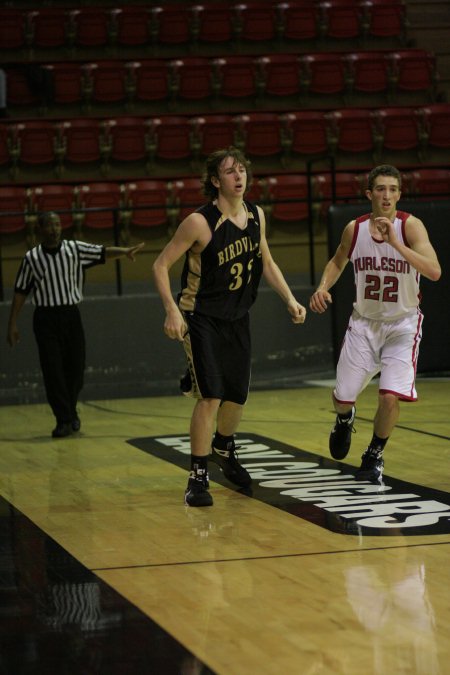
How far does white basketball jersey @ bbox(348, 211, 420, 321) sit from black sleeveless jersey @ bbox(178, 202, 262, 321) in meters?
0.68

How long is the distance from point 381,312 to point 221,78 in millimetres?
10262

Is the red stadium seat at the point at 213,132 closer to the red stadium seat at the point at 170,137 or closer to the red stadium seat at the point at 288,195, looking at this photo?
the red stadium seat at the point at 170,137

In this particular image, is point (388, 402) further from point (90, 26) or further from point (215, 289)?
point (90, 26)

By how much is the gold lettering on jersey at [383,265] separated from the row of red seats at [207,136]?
8.67 metres

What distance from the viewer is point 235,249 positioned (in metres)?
6.47

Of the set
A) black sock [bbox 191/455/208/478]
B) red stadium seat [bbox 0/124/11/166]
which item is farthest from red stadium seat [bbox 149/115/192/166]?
black sock [bbox 191/455/208/478]

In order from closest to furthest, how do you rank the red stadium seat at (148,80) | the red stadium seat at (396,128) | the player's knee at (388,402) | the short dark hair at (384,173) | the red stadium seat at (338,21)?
1. the short dark hair at (384,173)
2. the player's knee at (388,402)
3. the red stadium seat at (396,128)
4. the red stadium seat at (148,80)
5. the red stadium seat at (338,21)

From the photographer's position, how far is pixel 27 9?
1734 centimetres

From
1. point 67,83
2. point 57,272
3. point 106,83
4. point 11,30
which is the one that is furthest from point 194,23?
point 57,272

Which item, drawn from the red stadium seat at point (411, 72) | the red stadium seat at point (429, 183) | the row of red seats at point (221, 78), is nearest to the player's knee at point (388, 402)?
the red stadium seat at point (429, 183)

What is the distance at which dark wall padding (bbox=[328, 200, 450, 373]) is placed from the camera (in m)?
11.4

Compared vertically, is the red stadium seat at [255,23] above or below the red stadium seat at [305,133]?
above

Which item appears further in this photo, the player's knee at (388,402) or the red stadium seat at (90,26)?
the red stadium seat at (90,26)

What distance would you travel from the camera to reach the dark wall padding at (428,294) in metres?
11.4
